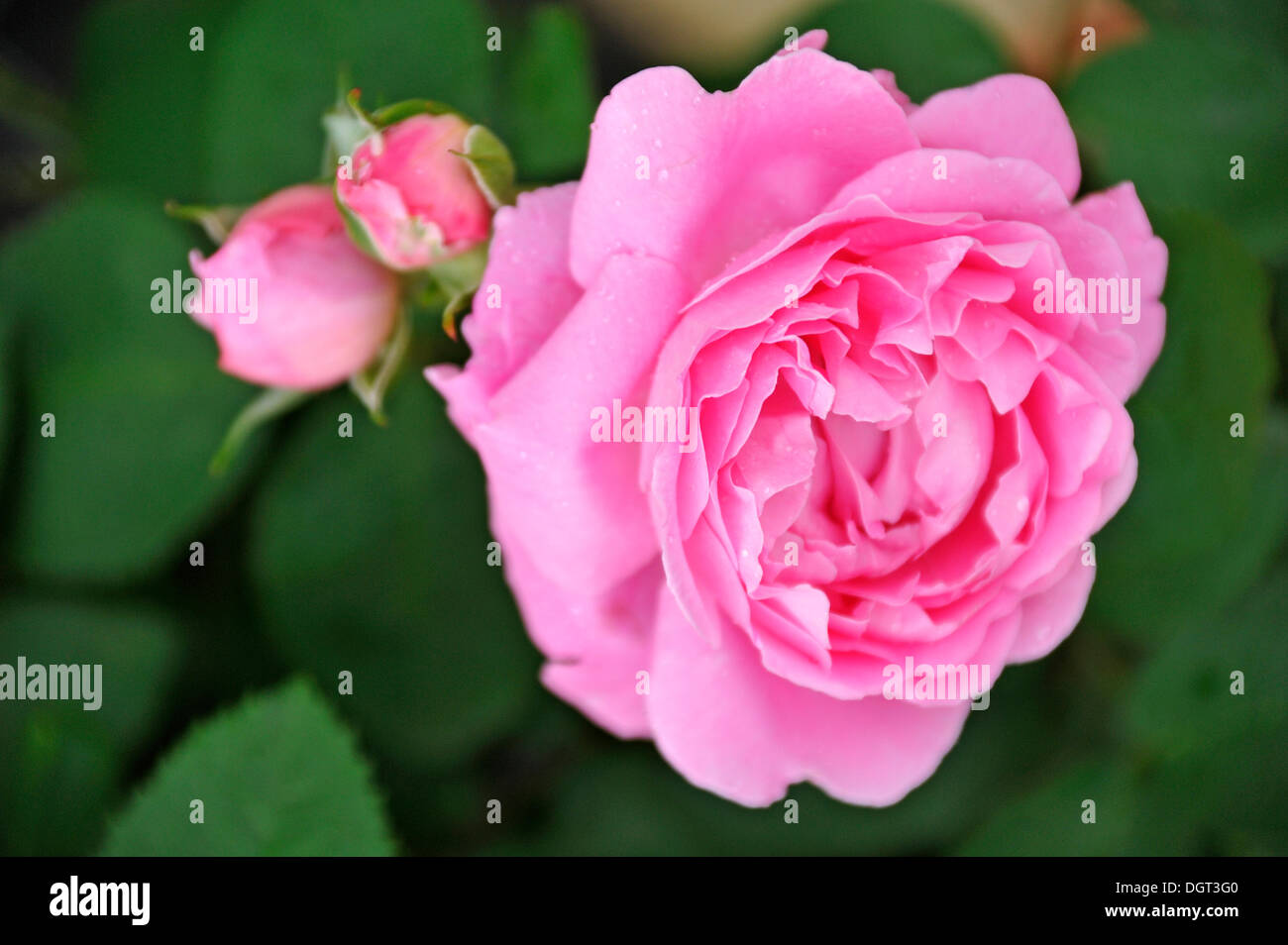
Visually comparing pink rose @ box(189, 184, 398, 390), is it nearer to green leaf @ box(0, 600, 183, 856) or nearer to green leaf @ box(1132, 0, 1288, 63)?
green leaf @ box(0, 600, 183, 856)

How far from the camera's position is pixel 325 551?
0.78 meters

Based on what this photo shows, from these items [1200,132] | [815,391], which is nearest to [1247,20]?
[1200,132]

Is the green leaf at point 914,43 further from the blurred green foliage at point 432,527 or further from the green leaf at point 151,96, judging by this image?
the green leaf at point 151,96

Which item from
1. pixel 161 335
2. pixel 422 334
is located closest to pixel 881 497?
pixel 422 334

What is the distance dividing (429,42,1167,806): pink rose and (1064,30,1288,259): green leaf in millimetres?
322

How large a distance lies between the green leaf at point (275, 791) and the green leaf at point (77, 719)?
77mm

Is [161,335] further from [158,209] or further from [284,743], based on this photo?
[284,743]

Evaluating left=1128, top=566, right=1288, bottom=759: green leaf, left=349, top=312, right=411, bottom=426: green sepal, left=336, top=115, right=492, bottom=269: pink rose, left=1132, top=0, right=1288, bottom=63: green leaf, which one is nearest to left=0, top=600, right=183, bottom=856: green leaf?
left=349, top=312, right=411, bottom=426: green sepal

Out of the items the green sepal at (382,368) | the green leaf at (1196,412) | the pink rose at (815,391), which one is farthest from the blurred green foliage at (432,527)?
the pink rose at (815,391)

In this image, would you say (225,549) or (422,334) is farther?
(225,549)

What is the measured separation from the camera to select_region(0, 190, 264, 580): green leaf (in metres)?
0.76

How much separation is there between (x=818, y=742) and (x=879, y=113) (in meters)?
0.30

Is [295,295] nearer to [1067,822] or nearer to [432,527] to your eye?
[432,527]

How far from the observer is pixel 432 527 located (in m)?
0.78
